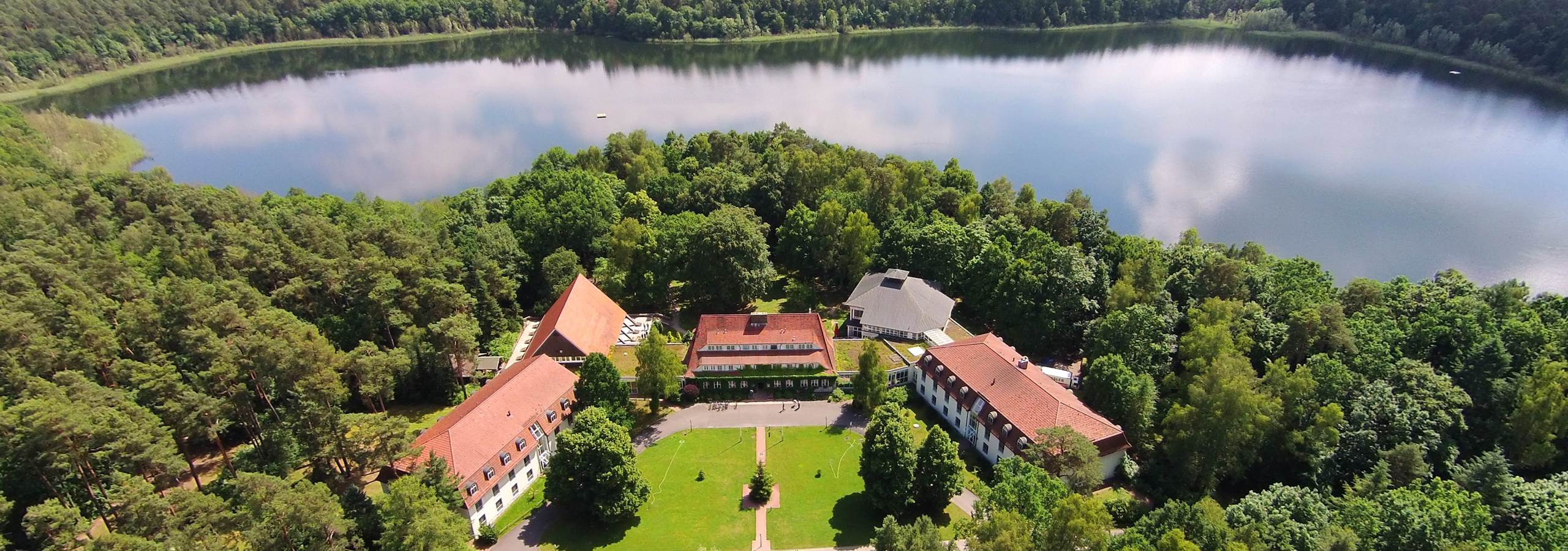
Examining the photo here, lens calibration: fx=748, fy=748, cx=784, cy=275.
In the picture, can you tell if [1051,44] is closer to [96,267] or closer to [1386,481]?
[1386,481]

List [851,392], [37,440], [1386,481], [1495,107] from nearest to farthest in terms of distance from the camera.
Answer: [37,440]
[1386,481]
[851,392]
[1495,107]

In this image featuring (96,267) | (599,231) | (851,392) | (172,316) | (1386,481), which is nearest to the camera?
(1386,481)

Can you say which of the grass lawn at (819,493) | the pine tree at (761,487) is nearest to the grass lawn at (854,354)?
the grass lawn at (819,493)

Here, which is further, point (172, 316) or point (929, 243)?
point (929, 243)

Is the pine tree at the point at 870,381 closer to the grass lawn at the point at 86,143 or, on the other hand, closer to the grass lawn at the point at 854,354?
the grass lawn at the point at 854,354

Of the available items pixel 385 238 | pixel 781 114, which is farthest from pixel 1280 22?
pixel 385 238

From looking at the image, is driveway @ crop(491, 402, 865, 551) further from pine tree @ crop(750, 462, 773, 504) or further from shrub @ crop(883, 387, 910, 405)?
pine tree @ crop(750, 462, 773, 504)
